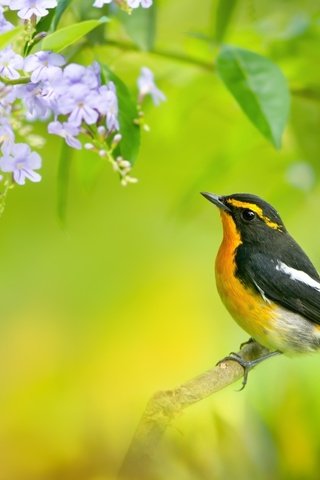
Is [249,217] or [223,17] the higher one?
[223,17]

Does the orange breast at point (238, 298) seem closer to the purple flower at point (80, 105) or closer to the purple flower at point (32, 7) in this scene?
the purple flower at point (80, 105)

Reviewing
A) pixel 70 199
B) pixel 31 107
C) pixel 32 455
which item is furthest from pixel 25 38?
pixel 70 199

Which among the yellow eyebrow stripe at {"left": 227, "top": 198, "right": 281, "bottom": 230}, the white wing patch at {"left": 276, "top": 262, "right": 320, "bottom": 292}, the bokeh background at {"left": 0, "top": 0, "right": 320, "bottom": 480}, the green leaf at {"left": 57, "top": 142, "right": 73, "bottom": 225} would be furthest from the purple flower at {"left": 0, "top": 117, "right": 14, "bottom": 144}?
the white wing patch at {"left": 276, "top": 262, "right": 320, "bottom": 292}

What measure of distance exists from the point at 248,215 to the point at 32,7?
1715 mm

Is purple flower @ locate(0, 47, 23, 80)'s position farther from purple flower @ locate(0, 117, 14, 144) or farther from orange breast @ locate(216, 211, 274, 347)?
orange breast @ locate(216, 211, 274, 347)

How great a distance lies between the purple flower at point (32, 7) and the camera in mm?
2149

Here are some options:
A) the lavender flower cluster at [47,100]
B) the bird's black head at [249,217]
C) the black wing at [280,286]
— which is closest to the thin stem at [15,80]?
the lavender flower cluster at [47,100]

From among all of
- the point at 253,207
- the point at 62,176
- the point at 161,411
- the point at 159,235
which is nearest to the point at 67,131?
the point at 62,176

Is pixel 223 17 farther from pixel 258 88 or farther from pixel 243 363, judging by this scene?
pixel 243 363

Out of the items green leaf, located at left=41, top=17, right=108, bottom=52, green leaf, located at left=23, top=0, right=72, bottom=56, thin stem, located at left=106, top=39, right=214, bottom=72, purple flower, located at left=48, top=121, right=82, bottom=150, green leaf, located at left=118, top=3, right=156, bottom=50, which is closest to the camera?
green leaf, located at left=41, top=17, right=108, bottom=52

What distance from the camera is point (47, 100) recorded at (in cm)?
229

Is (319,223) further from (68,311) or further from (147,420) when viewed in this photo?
(147,420)

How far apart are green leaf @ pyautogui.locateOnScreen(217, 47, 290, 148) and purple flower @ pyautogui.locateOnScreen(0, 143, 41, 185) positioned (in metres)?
0.76

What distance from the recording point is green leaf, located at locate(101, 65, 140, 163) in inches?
99.0
